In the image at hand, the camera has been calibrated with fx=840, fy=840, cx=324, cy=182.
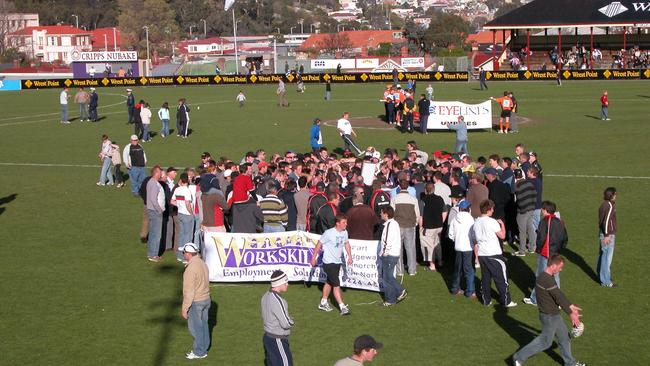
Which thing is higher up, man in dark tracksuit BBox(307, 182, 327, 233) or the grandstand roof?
the grandstand roof

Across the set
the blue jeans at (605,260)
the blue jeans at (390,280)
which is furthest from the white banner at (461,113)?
the blue jeans at (390,280)

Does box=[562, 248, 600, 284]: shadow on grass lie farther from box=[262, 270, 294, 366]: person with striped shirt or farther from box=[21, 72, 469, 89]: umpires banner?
box=[21, 72, 469, 89]: umpires banner

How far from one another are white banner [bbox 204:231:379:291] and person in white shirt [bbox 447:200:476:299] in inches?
58.6

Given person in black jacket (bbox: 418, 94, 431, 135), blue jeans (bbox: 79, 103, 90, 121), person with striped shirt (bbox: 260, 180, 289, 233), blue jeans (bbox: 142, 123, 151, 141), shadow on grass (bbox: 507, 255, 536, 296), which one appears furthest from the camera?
blue jeans (bbox: 79, 103, 90, 121)

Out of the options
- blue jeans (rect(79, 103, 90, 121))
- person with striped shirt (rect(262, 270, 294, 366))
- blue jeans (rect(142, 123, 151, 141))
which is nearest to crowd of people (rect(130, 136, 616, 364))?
person with striped shirt (rect(262, 270, 294, 366))

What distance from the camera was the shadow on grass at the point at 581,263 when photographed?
15.3 metres

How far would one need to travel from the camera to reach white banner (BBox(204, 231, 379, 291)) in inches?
577

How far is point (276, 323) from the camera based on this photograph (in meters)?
10.0

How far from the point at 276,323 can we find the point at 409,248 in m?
5.92

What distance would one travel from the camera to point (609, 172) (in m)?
25.4

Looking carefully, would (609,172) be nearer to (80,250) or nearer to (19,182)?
(80,250)

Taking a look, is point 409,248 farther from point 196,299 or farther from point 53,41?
point 53,41

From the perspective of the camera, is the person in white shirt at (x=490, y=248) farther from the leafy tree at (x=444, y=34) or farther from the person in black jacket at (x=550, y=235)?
the leafy tree at (x=444, y=34)

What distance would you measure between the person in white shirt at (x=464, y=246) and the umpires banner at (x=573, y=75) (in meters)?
55.0
